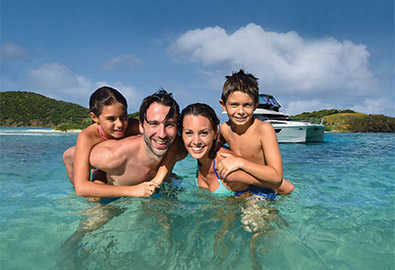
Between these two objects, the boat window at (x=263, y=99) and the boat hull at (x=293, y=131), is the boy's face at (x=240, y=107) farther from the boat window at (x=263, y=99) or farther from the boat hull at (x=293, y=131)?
the boat window at (x=263, y=99)

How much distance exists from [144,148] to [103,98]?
92cm

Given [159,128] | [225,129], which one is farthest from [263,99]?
[159,128]

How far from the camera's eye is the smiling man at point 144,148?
9.65 feet

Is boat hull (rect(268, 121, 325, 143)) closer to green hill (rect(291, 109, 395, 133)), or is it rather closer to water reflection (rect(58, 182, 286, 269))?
water reflection (rect(58, 182, 286, 269))

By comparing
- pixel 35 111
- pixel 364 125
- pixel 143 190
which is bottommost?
pixel 143 190

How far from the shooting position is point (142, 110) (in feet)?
10.0

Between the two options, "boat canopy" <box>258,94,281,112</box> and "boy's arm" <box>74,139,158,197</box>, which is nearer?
"boy's arm" <box>74,139,158,197</box>

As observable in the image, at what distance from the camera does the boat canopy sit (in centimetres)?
2106

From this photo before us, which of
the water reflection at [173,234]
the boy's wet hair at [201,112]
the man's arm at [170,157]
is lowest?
the water reflection at [173,234]

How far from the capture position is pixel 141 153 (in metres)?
3.18

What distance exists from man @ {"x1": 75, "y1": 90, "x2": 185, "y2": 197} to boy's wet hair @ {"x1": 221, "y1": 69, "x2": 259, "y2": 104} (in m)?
0.75

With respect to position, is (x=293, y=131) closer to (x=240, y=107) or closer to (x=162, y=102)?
(x=240, y=107)

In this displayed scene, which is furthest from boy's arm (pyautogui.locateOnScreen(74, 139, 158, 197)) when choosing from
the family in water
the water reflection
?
the water reflection

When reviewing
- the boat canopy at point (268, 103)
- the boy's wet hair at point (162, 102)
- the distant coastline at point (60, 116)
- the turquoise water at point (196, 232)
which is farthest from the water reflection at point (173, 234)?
the distant coastline at point (60, 116)
